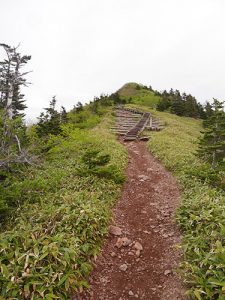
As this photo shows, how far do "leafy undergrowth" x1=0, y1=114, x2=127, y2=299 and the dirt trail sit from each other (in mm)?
449

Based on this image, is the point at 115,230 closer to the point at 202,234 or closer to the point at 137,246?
the point at 137,246

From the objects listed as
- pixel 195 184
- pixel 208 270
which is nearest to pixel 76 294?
pixel 208 270

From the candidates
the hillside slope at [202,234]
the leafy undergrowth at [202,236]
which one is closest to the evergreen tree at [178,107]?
the hillside slope at [202,234]

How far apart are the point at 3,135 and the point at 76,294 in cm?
574

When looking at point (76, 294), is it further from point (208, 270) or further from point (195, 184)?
point (195, 184)

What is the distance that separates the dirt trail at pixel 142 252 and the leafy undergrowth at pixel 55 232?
1.47ft

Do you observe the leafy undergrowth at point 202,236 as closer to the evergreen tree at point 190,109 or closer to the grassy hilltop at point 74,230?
the grassy hilltop at point 74,230

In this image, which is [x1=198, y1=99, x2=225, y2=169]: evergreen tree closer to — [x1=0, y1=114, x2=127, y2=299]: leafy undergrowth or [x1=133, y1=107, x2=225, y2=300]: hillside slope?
[x1=133, y1=107, x2=225, y2=300]: hillside slope

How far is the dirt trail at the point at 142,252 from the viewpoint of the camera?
19.9 feet

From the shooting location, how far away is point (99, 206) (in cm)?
898

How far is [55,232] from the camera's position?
23.6 feet

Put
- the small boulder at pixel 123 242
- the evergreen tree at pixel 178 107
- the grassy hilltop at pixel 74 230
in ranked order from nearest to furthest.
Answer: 1. the grassy hilltop at pixel 74 230
2. the small boulder at pixel 123 242
3. the evergreen tree at pixel 178 107

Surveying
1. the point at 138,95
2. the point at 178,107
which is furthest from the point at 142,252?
the point at 138,95

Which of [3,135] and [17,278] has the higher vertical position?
[3,135]
